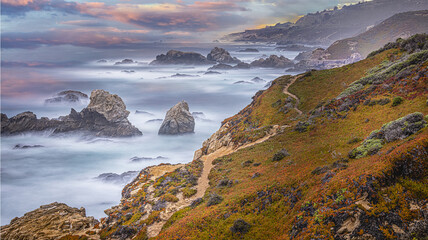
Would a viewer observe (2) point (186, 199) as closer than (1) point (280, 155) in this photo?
Yes

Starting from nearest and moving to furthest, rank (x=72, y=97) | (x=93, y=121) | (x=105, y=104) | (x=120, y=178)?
(x=120, y=178)
(x=105, y=104)
(x=93, y=121)
(x=72, y=97)

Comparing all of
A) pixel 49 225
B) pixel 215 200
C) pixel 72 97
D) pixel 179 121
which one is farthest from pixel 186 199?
pixel 72 97

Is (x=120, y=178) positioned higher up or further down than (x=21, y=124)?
further down

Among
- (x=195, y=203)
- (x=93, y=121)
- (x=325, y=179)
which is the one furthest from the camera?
(x=93, y=121)

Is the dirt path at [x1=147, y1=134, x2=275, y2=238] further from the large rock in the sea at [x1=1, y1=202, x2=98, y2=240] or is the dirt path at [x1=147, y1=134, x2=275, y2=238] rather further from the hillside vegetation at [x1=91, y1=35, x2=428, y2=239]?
the large rock in the sea at [x1=1, y1=202, x2=98, y2=240]

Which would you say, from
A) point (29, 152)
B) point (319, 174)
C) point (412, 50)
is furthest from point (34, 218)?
point (29, 152)

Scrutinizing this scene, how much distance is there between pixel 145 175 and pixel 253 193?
27854 mm

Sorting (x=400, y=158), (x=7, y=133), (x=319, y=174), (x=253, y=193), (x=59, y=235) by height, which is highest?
(x=7, y=133)

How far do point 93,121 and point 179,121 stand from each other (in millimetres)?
41424

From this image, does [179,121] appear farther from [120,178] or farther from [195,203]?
[195,203]

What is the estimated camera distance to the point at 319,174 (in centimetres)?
1870

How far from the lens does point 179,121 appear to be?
392 ft

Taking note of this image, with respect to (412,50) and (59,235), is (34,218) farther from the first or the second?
(412,50)

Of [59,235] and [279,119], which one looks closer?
[59,235]
